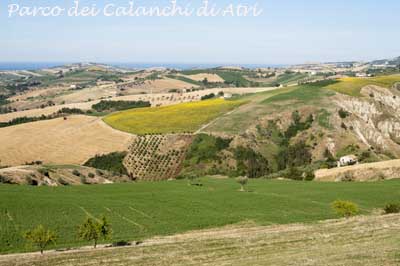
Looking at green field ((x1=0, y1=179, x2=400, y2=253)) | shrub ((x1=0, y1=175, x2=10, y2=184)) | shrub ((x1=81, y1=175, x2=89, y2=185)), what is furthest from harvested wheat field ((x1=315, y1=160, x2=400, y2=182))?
shrub ((x1=0, y1=175, x2=10, y2=184))

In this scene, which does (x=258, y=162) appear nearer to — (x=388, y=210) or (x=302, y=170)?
(x=302, y=170)

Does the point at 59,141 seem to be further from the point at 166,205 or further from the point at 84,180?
→ the point at 166,205

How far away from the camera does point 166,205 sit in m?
56.7

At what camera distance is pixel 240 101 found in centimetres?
15725

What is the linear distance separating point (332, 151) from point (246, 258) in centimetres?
8907

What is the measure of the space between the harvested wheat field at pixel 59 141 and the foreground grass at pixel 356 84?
7185cm

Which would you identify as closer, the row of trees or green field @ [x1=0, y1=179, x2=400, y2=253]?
the row of trees

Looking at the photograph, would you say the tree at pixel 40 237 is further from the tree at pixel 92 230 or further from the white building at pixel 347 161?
the white building at pixel 347 161

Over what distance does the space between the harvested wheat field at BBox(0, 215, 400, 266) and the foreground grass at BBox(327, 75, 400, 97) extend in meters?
120

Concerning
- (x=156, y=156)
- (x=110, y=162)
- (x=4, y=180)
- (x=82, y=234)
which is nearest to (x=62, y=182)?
(x=4, y=180)

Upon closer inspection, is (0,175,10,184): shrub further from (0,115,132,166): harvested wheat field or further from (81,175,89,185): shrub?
(0,115,132,166): harvested wheat field

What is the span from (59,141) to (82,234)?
85296mm

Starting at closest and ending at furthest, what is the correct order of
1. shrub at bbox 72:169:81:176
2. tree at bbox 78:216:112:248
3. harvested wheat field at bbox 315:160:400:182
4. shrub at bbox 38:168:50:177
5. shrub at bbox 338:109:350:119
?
1. tree at bbox 78:216:112:248
2. shrub at bbox 38:168:50:177
3. harvested wheat field at bbox 315:160:400:182
4. shrub at bbox 72:169:81:176
5. shrub at bbox 338:109:350:119

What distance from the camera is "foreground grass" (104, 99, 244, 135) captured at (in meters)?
125
